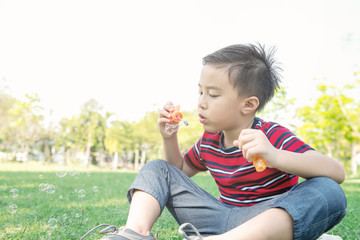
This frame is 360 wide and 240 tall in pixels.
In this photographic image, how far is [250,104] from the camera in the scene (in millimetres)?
1657

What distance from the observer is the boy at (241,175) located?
47.2 inches

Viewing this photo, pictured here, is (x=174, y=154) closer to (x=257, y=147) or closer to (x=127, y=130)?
(x=257, y=147)

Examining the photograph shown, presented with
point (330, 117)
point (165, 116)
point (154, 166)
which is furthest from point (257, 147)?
point (330, 117)

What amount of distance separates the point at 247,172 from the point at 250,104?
335 mm

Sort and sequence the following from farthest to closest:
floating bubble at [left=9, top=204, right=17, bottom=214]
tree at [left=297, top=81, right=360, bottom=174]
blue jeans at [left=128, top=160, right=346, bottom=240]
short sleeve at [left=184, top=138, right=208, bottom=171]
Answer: tree at [left=297, top=81, right=360, bottom=174] < floating bubble at [left=9, top=204, right=17, bottom=214] < short sleeve at [left=184, top=138, right=208, bottom=171] < blue jeans at [left=128, top=160, right=346, bottom=240]

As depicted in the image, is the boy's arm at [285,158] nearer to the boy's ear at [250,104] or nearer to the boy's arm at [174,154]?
the boy's ear at [250,104]

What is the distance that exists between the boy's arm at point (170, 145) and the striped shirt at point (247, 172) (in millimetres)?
138

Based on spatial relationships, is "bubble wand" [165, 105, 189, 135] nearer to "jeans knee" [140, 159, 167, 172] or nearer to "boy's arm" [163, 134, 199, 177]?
"boy's arm" [163, 134, 199, 177]

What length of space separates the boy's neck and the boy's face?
0.26ft

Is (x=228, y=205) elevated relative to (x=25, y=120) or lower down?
elevated

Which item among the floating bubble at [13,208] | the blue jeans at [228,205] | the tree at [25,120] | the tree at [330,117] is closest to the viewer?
the blue jeans at [228,205]

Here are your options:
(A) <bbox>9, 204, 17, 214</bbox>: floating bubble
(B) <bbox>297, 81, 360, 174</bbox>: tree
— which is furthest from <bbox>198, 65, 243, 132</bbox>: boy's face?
(B) <bbox>297, 81, 360, 174</bbox>: tree

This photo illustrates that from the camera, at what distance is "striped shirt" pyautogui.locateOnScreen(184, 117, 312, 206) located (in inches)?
58.3

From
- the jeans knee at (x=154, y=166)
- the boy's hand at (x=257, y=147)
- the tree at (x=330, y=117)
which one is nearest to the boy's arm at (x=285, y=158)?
the boy's hand at (x=257, y=147)
